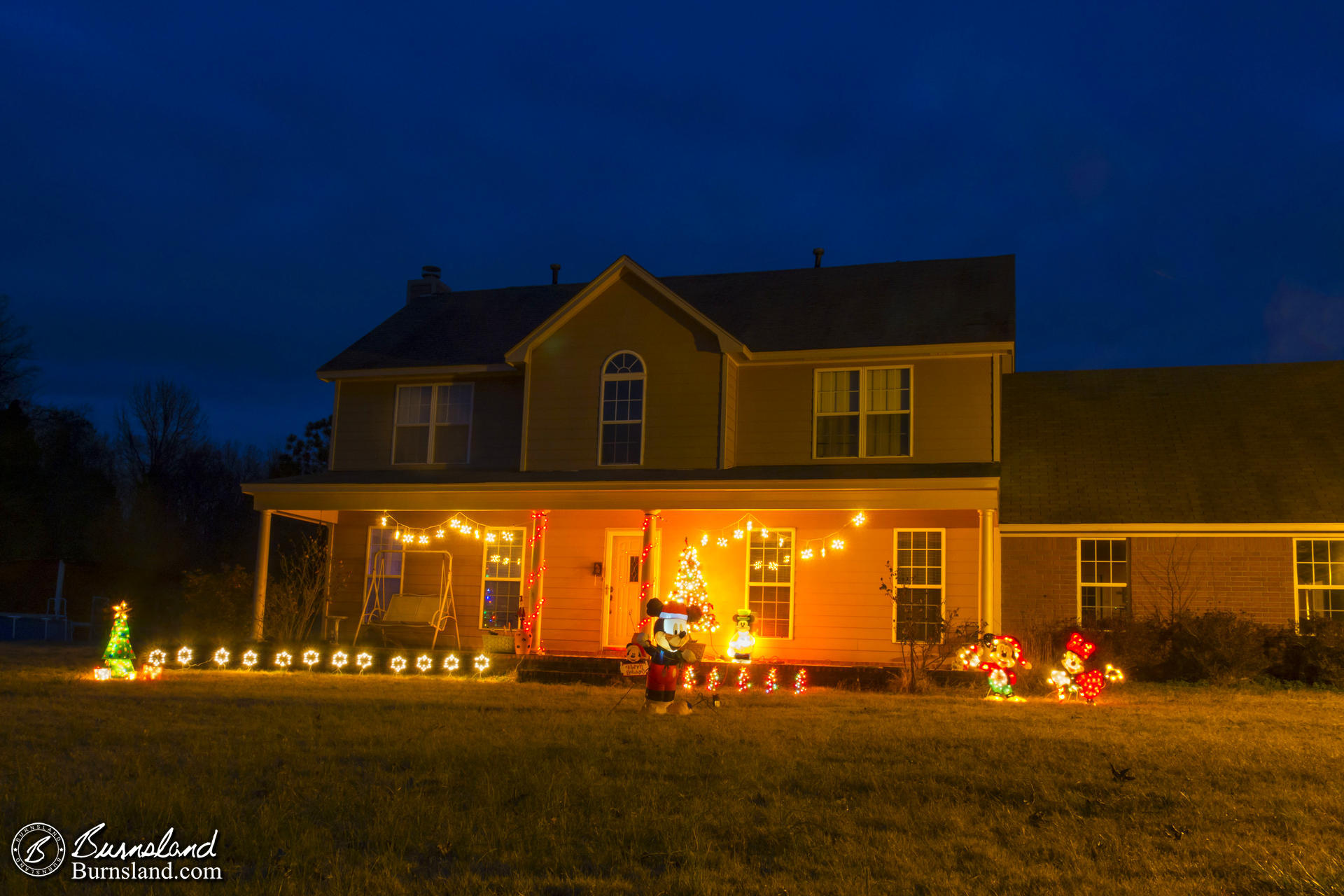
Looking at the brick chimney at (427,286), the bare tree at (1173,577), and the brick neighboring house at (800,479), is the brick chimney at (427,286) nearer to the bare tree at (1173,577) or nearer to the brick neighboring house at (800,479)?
the brick neighboring house at (800,479)

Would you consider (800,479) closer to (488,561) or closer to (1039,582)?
(1039,582)

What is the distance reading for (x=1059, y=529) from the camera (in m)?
16.4

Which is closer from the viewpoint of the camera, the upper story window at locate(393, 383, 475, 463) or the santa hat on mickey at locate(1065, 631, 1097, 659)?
the santa hat on mickey at locate(1065, 631, 1097, 659)

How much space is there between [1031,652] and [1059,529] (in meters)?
2.04

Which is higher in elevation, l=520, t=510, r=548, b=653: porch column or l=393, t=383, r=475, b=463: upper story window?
l=393, t=383, r=475, b=463: upper story window

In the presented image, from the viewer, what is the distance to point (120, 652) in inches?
528

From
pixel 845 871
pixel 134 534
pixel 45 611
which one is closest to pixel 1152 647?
pixel 845 871

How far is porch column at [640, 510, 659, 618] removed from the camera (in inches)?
597

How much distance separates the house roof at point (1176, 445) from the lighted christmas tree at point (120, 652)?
12.8m

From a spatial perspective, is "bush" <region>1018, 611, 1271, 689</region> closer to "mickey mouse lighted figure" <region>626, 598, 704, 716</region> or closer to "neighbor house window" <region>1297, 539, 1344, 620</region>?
"neighbor house window" <region>1297, 539, 1344, 620</region>

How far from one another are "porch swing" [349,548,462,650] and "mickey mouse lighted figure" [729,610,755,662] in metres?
5.37
